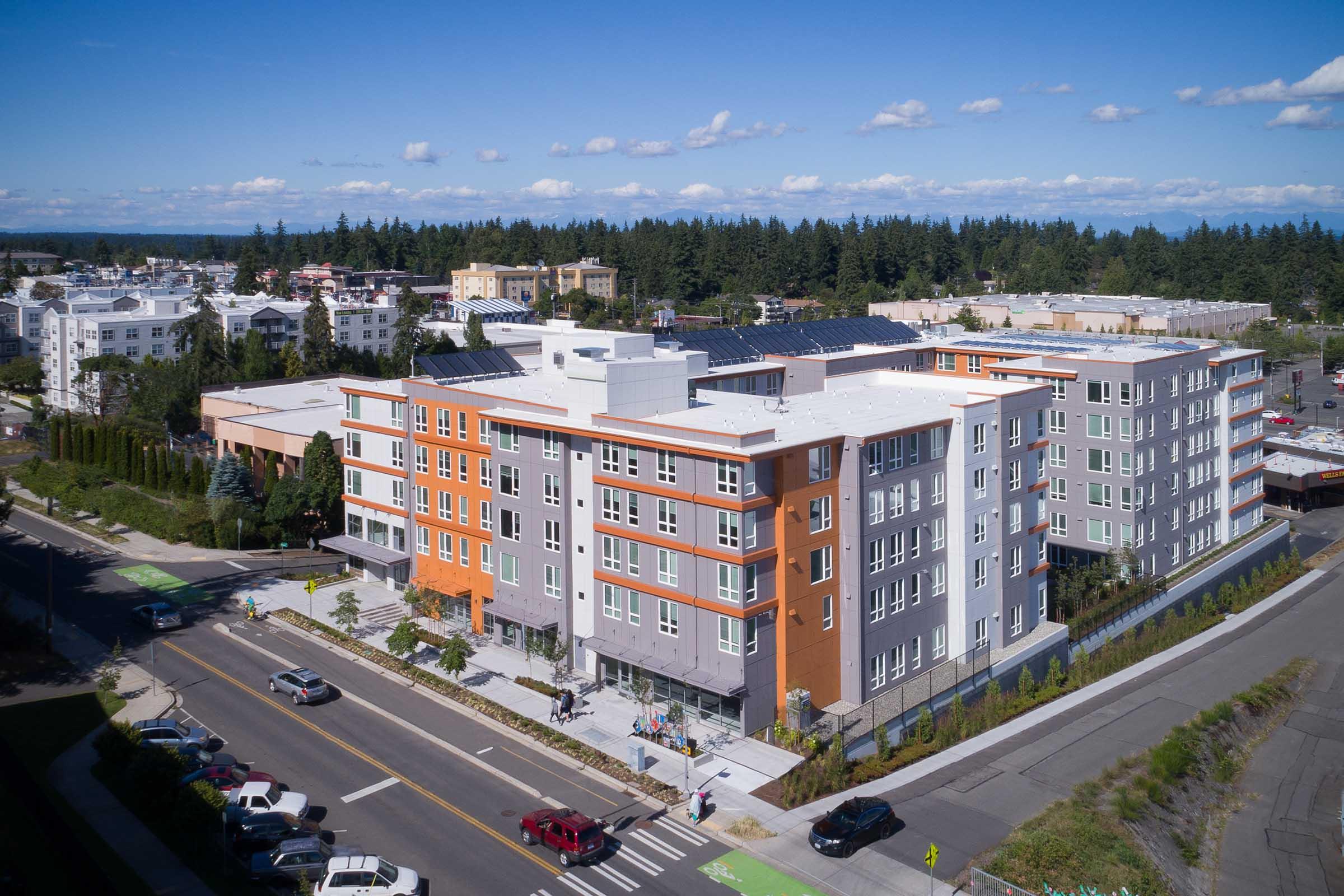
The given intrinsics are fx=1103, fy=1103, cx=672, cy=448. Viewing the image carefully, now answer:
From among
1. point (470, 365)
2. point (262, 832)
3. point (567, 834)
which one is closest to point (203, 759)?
point (262, 832)

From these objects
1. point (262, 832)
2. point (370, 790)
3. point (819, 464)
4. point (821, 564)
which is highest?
point (819, 464)

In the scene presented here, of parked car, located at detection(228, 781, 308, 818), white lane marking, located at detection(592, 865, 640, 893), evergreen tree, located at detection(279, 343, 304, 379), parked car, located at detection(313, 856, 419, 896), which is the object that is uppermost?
evergreen tree, located at detection(279, 343, 304, 379)

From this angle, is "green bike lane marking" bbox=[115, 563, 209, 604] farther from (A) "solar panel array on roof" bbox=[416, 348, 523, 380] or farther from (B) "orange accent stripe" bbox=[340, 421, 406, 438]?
(A) "solar panel array on roof" bbox=[416, 348, 523, 380]

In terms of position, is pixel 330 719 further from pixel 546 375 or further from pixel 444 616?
pixel 546 375

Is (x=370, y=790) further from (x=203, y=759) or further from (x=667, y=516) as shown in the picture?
(x=667, y=516)

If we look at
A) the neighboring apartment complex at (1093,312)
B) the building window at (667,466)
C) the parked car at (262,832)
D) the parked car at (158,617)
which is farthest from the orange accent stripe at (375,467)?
the neighboring apartment complex at (1093,312)

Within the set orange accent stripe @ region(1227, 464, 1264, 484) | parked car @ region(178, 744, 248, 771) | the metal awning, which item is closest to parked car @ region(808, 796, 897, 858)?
Answer: parked car @ region(178, 744, 248, 771)

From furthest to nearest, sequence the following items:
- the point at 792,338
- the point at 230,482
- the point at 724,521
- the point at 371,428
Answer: the point at 792,338
the point at 230,482
the point at 371,428
the point at 724,521
